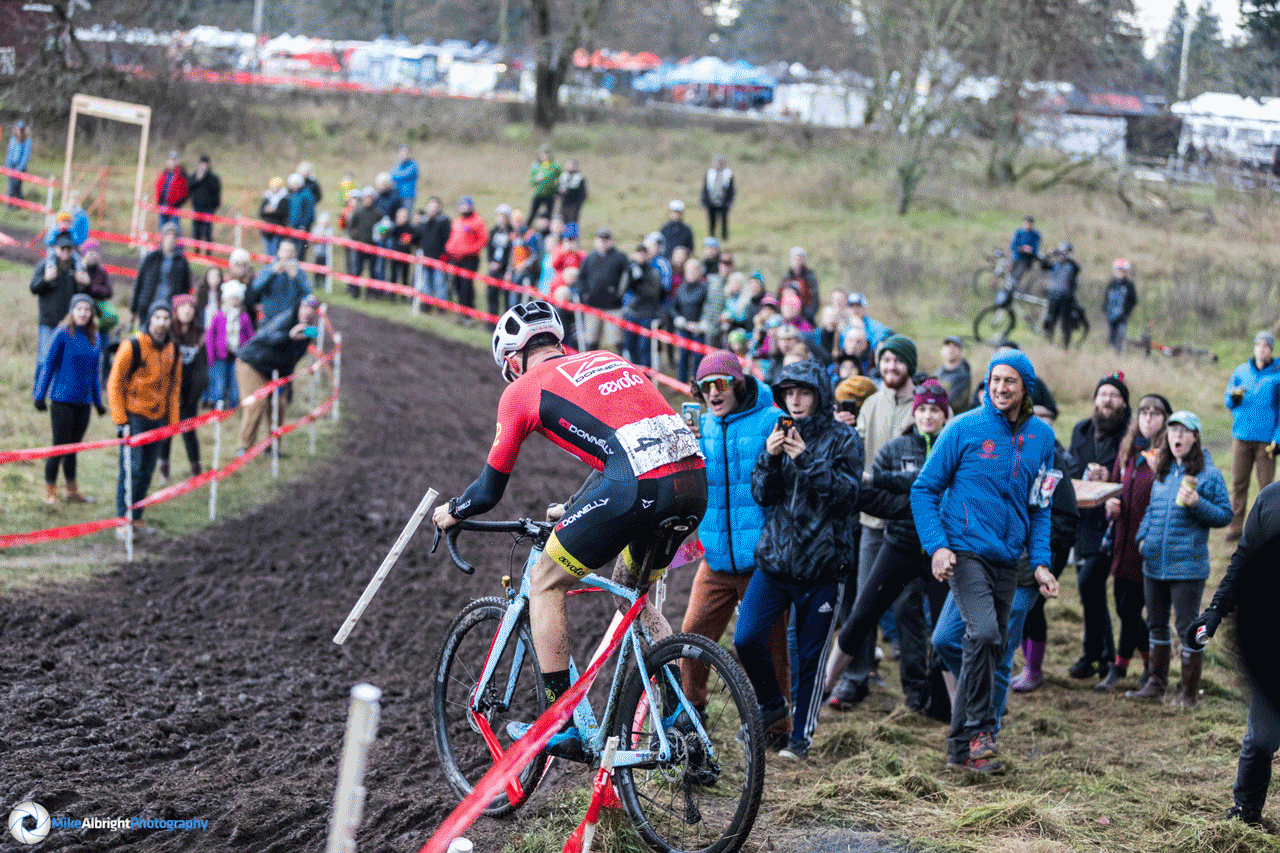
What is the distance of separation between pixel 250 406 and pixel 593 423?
32.6ft

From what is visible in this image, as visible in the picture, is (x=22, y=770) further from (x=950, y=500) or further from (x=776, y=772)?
(x=950, y=500)

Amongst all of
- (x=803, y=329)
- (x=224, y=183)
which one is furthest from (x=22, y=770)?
(x=224, y=183)

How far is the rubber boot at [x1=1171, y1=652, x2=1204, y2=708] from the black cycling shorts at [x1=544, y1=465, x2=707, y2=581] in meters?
4.74

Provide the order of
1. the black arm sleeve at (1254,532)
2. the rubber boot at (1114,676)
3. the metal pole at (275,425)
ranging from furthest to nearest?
the metal pole at (275,425), the rubber boot at (1114,676), the black arm sleeve at (1254,532)

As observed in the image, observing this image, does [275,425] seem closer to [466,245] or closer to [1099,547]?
[466,245]

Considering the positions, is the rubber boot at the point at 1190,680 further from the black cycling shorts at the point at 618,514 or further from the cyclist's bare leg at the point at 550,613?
the cyclist's bare leg at the point at 550,613

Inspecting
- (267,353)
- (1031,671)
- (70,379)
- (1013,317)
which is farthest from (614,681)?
(1013,317)

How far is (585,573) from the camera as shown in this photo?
195 inches

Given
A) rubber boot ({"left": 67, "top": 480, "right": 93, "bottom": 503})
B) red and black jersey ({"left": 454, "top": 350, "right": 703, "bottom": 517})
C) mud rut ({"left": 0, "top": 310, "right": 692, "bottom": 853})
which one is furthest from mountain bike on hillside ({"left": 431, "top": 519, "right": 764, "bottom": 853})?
rubber boot ({"left": 67, "top": 480, "right": 93, "bottom": 503})

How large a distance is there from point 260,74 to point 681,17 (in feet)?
143

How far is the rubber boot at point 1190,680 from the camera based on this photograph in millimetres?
7957

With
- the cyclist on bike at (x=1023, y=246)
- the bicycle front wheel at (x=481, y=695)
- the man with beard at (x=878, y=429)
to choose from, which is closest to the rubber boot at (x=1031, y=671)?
the man with beard at (x=878, y=429)

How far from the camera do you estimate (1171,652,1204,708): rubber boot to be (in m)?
7.96

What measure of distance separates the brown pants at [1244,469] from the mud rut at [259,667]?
5.85 m
